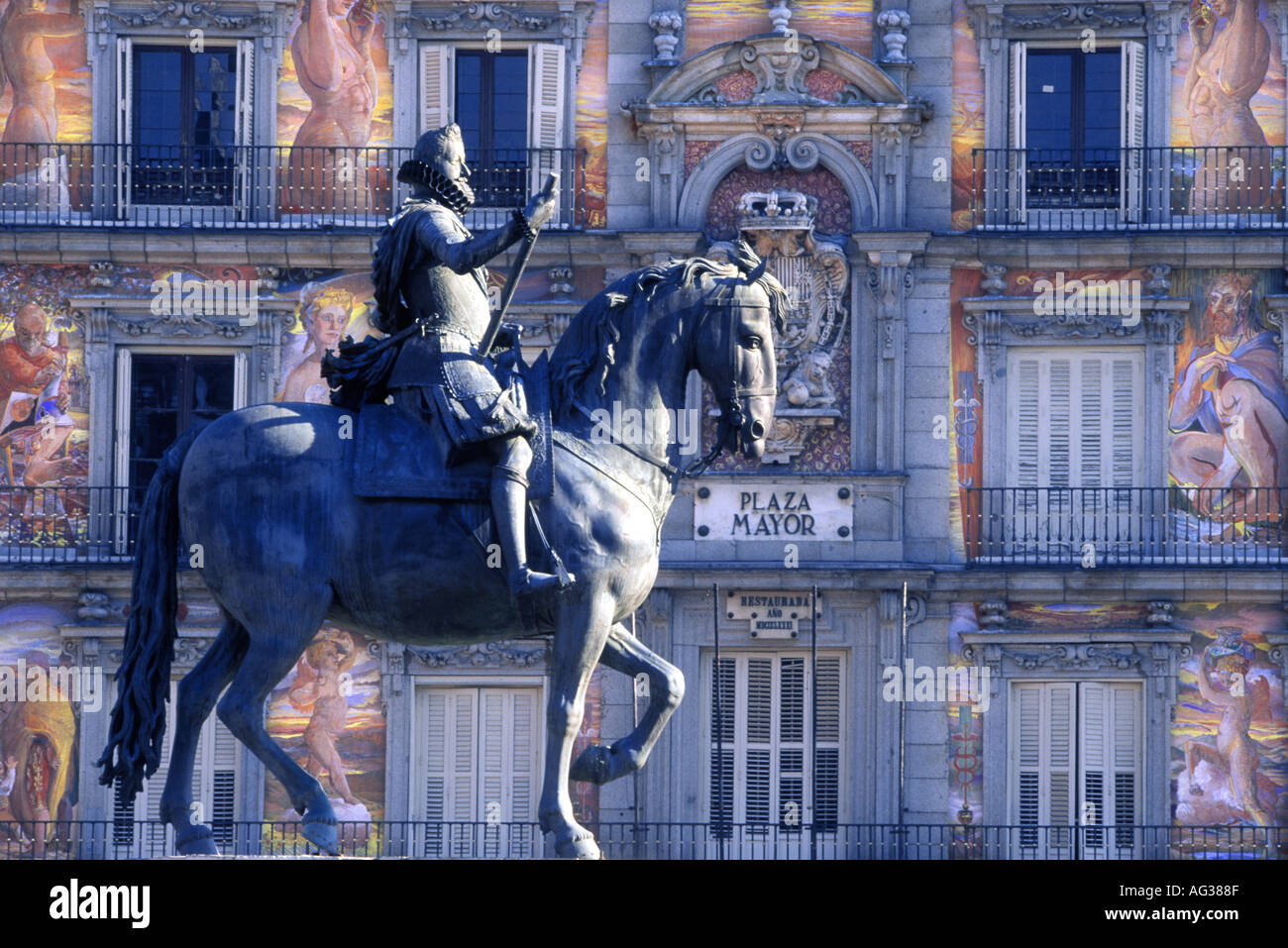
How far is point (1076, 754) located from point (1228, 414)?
12.7 feet

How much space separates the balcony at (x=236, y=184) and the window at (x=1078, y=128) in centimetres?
468

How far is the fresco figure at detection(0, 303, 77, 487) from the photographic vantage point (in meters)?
29.1

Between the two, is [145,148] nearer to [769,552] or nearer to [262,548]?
[769,552]

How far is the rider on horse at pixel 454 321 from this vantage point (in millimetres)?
12945

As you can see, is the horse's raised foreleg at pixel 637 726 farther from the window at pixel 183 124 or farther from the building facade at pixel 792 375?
the window at pixel 183 124

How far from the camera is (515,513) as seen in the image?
12.9 m

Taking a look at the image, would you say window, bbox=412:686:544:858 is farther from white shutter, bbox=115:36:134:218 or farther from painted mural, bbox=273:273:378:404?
white shutter, bbox=115:36:134:218

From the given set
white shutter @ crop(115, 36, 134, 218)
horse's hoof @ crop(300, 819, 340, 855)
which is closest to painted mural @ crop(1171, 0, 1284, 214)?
white shutter @ crop(115, 36, 134, 218)

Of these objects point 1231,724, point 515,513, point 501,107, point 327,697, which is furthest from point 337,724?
point 515,513

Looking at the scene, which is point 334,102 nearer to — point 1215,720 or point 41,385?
point 41,385

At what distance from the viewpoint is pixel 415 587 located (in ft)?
43.3

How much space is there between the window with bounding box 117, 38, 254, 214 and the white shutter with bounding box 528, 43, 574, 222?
9.79 feet

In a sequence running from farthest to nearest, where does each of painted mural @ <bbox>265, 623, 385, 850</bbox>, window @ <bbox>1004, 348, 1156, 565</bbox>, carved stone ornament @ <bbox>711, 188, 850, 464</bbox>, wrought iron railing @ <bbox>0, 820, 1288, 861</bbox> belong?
window @ <bbox>1004, 348, 1156, 565</bbox>
carved stone ornament @ <bbox>711, 188, 850, 464</bbox>
painted mural @ <bbox>265, 623, 385, 850</bbox>
wrought iron railing @ <bbox>0, 820, 1288, 861</bbox>

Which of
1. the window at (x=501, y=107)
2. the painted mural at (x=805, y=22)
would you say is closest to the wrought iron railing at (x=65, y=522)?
the window at (x=501, y=107)
